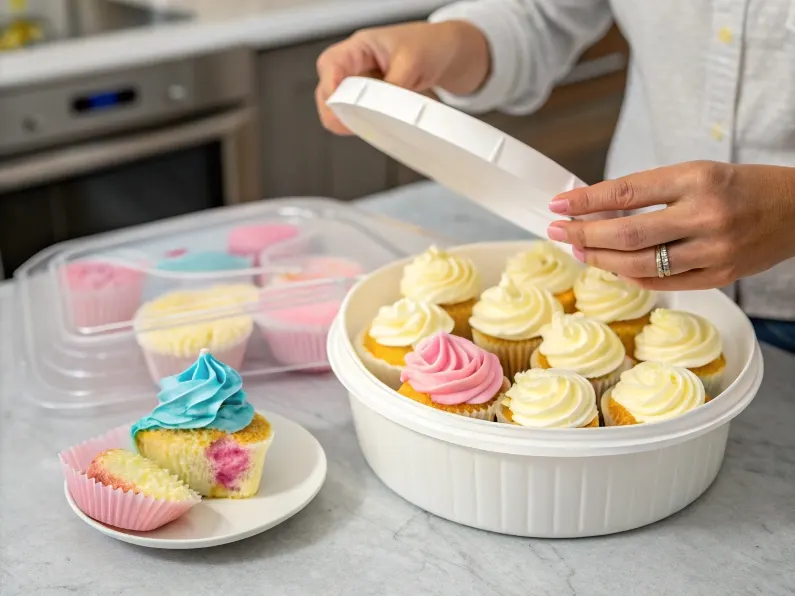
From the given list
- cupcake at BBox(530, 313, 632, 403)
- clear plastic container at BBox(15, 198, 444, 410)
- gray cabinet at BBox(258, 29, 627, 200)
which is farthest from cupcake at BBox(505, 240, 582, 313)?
gray cabinet at BBox(258, 29, 627, 200)

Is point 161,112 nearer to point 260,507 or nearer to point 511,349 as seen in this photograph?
point 511,349

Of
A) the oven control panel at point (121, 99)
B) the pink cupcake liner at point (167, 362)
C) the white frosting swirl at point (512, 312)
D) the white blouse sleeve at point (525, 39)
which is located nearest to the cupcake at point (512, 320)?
the white frosting swirl at point (512, 312)

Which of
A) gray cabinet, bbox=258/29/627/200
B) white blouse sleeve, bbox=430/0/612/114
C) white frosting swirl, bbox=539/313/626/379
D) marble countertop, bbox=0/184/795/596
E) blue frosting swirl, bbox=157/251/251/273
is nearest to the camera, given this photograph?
marble countertop, bbox=0/184/795/596

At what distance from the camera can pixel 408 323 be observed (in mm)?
1110

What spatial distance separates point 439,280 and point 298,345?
20 cm

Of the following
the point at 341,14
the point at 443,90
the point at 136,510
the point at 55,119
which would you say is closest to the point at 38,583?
the point at 136,510

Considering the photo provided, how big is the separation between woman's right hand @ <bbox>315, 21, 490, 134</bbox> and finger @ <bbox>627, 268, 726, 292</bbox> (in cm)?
48

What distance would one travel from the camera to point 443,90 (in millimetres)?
1491

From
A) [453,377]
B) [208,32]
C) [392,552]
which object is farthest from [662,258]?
[208,32]

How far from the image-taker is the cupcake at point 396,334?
1.10 meters

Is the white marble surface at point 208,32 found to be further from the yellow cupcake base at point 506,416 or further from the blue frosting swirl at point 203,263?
the yellow cupcake base at point 506,416

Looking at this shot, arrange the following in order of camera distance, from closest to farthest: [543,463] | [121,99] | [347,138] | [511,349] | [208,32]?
1. [543,463]
2. [511,349]
3. [121,99]
4. [208,32]
5. [347,138]

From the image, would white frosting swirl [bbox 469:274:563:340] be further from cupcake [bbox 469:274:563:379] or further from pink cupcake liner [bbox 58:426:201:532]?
pink cupcake liner [bbox 58:426:201:532]

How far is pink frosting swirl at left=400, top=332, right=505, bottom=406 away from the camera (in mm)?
992
